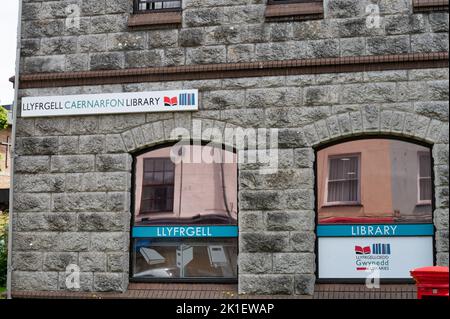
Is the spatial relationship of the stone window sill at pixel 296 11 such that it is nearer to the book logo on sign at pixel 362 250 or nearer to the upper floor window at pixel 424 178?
the upper floor window at pixel 424 178

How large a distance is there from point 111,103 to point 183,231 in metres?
2.44

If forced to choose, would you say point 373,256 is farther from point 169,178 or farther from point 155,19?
point 155,19

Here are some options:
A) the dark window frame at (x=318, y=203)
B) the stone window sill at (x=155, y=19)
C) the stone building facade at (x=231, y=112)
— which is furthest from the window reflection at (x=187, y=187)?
the stone window sill at (x=155, y=19)

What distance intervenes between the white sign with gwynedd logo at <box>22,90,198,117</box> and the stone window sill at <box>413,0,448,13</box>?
145 inches

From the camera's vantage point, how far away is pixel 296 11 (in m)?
11.6

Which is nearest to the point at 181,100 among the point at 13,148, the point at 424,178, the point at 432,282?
the point at 13,148

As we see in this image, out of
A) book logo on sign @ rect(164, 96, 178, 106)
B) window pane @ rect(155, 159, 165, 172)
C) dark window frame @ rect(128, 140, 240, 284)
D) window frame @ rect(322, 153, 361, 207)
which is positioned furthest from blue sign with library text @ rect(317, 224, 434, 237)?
book logo on sign @ rect(164, 96, 178, 106)

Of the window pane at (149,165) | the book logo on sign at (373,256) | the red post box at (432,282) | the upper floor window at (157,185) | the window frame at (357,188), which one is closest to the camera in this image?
the red post box at (432,282)

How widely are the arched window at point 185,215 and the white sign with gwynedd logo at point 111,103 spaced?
2.32 feet

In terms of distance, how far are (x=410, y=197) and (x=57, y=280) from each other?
5794mm

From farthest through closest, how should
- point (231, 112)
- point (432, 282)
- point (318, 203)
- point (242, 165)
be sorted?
1. point (231, 112)
2. point (242, 165)
3. point (318, 203)
4. point (432, 282)

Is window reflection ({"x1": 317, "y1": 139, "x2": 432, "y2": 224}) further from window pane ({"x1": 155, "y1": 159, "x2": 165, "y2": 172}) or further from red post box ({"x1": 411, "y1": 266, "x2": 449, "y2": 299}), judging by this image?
red post box ({"x1": 411, "y1": 266, "x2": 449, "y2": 299})

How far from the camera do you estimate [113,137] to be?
1209 cm

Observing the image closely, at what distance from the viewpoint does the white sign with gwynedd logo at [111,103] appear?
11867mm
